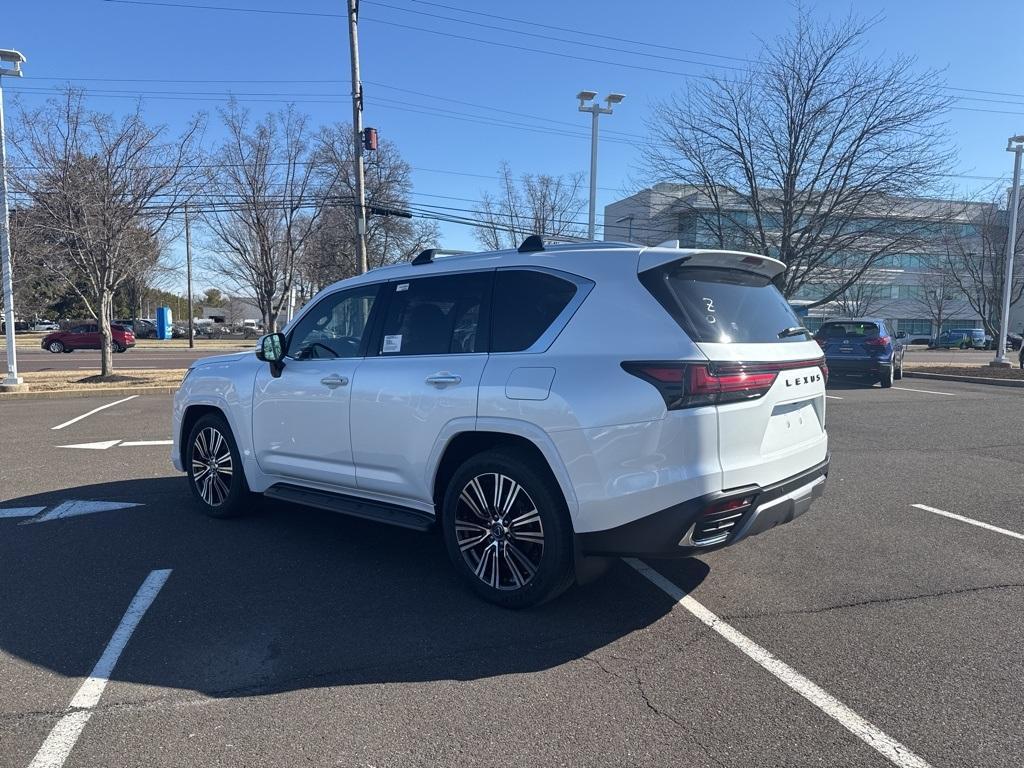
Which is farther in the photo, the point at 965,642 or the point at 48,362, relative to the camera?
the point at 48,362

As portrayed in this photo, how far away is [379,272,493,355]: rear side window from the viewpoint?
13.6ft

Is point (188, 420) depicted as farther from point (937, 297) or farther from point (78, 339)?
point (937, 297)

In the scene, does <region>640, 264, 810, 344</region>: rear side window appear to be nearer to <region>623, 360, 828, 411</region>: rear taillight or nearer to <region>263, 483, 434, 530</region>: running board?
<region>623, 360, 828, 411</region>: rear taillight

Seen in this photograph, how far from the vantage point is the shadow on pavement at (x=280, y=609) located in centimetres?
330

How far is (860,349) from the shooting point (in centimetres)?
1625

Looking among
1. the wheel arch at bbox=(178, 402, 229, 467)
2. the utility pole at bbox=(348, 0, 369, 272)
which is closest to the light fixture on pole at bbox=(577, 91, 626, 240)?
the utility pole at bbox=(348, 0, 369, 272)

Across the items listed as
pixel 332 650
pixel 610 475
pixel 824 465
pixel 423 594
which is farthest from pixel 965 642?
pixel 332 650

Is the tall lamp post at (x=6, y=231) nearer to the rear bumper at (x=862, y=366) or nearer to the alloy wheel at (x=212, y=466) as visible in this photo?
the alloy wheel at (x=212, y=466)

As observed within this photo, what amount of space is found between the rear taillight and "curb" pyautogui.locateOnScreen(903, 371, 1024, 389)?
18.7 m

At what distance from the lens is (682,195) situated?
21.1 meters

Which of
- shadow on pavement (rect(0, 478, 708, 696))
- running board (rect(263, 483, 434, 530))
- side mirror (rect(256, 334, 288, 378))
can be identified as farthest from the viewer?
side mirror (rect(256, 334, 288, 378))

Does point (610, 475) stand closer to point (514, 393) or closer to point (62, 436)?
point (514, 393)

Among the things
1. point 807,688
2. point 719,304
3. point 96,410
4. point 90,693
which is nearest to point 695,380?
point 719,304

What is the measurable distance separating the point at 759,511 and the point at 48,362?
32.2 meters
